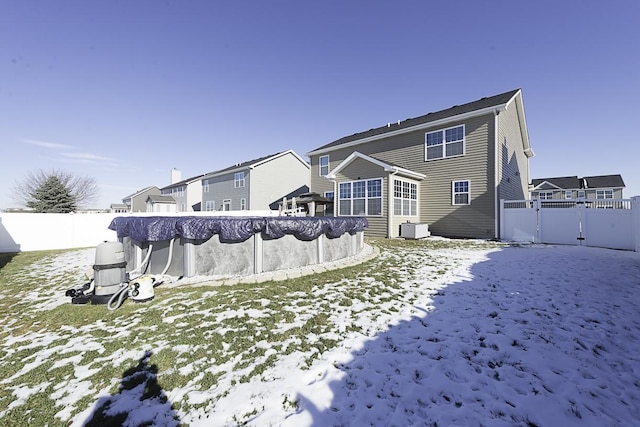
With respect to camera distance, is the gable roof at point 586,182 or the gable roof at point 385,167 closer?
the gable roof at point 385,167

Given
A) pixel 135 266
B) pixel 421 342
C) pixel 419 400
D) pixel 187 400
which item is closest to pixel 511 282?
pixel 421 342

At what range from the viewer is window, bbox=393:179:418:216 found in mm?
13624

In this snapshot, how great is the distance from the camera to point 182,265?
584 cm

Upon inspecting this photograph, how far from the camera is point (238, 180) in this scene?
24953 millimetres

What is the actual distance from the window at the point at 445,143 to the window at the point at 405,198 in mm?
2150

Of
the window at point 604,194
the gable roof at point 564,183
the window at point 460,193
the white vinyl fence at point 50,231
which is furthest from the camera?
the gable roof at point 564,183

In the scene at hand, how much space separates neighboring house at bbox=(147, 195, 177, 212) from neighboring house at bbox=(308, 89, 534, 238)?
86.8 feet

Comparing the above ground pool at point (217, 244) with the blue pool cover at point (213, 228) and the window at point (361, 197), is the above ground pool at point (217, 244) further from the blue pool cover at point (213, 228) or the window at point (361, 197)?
the window at point (361, 197)

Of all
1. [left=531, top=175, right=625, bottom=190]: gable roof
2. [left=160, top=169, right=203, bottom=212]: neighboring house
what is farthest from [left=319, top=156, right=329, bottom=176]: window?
[left=531, top=175, right=625, bottom=190]: gable roof

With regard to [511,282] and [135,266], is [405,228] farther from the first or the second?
[135,266]

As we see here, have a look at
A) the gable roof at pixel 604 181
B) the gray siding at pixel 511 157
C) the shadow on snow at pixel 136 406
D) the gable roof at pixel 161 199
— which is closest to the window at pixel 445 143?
the gray siding at pixel 511 157

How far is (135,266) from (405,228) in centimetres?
1152

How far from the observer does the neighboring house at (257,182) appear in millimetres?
23484

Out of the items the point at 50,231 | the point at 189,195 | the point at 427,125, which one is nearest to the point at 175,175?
the point at 189,195
